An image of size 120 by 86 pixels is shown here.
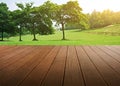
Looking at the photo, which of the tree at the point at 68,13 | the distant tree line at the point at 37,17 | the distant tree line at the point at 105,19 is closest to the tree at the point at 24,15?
the distant tree line at the point at 37,17

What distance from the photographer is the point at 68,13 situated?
1509 cm

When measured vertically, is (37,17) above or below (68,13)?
below

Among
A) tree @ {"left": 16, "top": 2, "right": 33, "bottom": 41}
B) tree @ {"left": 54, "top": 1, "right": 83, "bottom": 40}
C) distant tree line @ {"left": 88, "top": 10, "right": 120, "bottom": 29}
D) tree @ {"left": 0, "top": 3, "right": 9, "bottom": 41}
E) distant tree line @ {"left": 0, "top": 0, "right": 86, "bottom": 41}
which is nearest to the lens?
distant tree line @ {"left": 0, "top": 0, "right": 86, "bottom": 41}

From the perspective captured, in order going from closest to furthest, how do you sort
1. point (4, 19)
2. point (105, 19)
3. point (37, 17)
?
point (37, 17)
point (4, 19)
point (105, 19)

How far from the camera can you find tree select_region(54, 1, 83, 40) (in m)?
14.9

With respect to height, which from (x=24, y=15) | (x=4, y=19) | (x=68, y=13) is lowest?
(x=4, y=19)

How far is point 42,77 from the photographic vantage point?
1.74 meters

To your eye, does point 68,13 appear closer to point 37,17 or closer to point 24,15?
point 37,17

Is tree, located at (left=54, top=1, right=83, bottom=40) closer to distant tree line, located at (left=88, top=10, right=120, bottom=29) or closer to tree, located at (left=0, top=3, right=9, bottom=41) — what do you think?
tree, located at (left=0, top=3, right=9, bottom=41)

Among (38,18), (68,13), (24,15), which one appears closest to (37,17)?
(38,18)

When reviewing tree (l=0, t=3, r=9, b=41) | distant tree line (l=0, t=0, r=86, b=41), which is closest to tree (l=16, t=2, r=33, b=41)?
distant tree line (l=0, t=0, r=86, b=41)

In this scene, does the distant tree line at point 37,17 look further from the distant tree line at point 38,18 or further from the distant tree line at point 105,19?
the distant tree line at point 105,19

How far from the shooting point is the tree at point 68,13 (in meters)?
14.9

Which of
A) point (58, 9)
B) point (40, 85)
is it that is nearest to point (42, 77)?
point (40, 85)
